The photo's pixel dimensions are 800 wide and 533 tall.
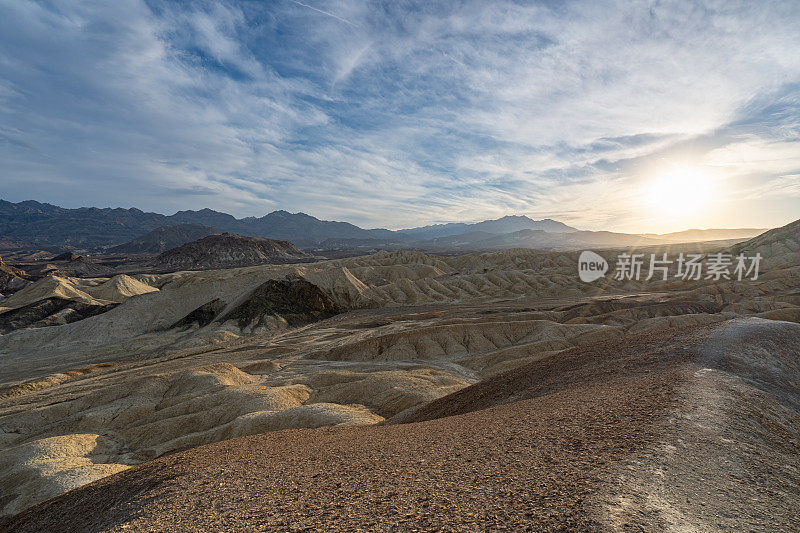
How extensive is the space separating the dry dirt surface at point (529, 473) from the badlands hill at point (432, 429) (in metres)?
0.05

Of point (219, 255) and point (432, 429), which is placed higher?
point (432, 429)

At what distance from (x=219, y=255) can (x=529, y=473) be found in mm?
182552

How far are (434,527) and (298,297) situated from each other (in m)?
59.7

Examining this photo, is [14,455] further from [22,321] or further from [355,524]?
[22,321]

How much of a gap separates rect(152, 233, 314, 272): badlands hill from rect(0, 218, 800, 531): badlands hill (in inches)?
4926

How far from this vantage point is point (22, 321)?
57.0 meters

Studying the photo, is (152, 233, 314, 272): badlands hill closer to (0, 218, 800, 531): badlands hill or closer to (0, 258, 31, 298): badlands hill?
(0, 258, 31, 298): badlands hill

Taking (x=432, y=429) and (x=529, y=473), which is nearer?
(x=529, y=473)

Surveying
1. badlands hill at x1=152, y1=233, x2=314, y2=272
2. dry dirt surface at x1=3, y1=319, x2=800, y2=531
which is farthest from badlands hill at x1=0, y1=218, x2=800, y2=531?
badlands hill at x1=152, y1=233, x2=314, y2=272

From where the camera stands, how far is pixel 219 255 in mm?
167125

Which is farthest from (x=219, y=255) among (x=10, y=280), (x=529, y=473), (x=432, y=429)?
(x=529, y=473)

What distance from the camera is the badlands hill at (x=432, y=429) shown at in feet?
17.8

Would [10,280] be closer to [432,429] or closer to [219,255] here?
[219,255]

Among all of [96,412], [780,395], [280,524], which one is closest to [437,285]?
[96,412]
